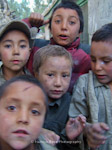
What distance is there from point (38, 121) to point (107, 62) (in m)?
0.79

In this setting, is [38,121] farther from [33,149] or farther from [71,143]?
[71,143]

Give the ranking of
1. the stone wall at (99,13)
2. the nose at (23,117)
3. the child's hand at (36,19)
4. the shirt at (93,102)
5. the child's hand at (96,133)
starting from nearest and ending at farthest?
the nose at (23,117) < the child's hand at (96,133) < the shirt at (93,102) < the child's hand at (36,19) < the stone wall at (99,13)

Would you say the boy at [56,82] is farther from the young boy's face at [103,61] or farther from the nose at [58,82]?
the young boy's face at [103,61]

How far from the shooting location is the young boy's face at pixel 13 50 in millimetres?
1766

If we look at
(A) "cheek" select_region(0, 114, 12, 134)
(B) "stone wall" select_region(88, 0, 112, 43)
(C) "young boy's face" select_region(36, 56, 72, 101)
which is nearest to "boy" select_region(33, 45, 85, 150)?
(C) "young boy's face" select_region(36, 56, 72, 101)

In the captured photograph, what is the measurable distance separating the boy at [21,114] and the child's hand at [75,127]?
0.21 m

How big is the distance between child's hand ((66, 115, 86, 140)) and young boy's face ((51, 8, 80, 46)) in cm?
101

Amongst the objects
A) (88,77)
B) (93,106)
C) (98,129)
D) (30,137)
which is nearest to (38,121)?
(30,137)

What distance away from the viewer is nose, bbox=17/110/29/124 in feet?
3.38

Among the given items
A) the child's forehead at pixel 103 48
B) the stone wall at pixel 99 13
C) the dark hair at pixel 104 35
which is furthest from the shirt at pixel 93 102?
the stone wall at pixel 99 13

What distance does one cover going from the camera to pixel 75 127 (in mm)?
1336

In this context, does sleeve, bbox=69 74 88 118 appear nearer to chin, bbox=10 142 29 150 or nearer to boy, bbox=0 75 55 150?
boy, bbox=0 75 55 150

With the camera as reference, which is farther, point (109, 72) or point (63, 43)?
point (63, 43)

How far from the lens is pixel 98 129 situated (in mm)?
1150
